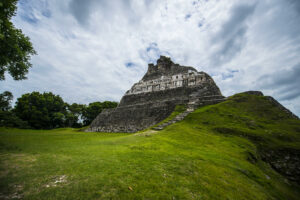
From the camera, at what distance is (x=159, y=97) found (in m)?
26.7

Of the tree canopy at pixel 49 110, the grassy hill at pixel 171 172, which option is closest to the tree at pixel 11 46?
the grassy hill at pixel 171 172

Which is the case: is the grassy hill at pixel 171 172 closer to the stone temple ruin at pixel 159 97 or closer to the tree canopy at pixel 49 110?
the stone temple ruin at pixel 159 97

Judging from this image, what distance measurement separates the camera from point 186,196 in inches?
121

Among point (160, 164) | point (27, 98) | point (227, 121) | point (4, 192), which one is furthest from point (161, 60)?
point (27, 98)

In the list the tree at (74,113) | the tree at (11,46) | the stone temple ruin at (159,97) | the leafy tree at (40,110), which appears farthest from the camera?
the tree at (74,113)

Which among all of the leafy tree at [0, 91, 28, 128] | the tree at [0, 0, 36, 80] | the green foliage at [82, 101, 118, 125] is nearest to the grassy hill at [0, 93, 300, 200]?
the tree at [0, 0, 36, 80]

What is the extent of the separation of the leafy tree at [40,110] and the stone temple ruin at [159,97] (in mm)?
17846

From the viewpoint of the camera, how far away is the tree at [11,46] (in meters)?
7.40

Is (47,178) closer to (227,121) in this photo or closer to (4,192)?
(4,192)

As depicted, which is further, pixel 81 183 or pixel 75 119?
pixel 75 119

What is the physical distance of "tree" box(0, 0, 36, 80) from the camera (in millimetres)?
7398

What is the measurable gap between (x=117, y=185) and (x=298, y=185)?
8588 millimetres

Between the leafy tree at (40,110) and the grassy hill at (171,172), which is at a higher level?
the leafy tree at (40,110)

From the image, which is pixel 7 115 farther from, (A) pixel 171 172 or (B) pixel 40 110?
(A) pixel 171 172
